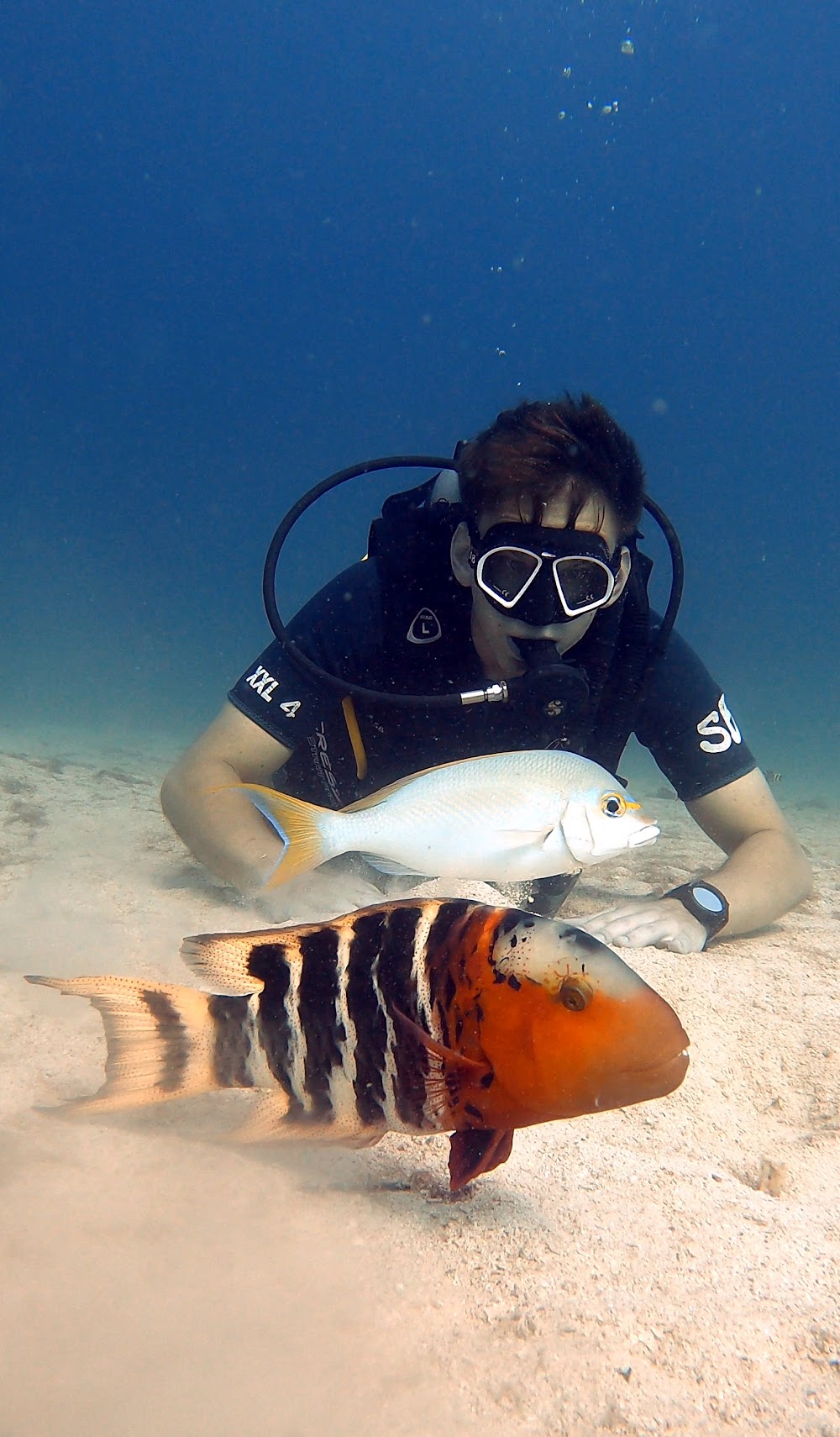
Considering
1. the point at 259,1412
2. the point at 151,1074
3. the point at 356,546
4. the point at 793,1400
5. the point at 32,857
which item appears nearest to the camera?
the point at 259,1412

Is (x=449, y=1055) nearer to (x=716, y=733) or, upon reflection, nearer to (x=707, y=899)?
(x=707, y=899)

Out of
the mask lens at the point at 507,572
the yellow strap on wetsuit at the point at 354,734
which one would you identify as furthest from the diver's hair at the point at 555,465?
the yellow strap on wetsuit at the point at 354,734

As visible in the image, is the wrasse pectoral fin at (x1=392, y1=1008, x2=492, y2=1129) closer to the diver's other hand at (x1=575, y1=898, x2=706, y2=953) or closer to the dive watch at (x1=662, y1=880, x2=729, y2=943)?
the diver's other hand at (x1=575, y1=898, x2=706, y2=953)

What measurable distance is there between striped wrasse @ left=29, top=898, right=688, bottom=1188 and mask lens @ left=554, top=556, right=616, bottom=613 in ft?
6.68

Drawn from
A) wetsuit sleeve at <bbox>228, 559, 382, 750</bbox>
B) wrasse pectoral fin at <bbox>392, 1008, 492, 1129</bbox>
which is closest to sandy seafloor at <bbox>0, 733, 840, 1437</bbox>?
wrasse pectoral fin at <bbox>392, 1008, 492, 1129</bbox>

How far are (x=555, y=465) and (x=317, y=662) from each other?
5.15ft

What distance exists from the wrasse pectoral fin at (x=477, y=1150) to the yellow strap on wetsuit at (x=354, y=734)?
8.72 feet

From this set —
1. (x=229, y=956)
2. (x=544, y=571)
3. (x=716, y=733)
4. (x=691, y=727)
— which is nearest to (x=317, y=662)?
(x=544, y=571)

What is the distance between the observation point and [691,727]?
3814mm

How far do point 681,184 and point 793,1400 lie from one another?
287 ft

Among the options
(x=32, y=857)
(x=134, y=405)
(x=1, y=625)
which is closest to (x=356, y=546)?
(x=134, y=405)

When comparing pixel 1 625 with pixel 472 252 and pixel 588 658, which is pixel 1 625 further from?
pixel 588 658

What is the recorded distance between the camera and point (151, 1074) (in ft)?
4.51

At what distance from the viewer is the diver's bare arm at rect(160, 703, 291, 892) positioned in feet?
10.9
